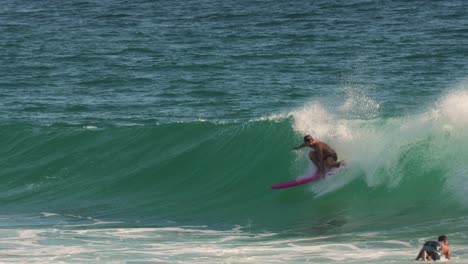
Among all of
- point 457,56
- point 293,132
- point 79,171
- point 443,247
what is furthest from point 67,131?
point 457,56

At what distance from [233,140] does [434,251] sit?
11513 mm

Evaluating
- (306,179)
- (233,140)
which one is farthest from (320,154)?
(233,140)

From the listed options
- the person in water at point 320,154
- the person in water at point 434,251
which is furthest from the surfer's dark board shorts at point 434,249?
the person in water at point 320,154

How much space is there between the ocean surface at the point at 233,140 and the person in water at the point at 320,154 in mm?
638

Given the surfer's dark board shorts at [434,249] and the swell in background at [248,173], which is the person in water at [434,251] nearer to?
the surfer's dark board shorts at [434,249]

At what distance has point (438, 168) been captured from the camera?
80.5ft

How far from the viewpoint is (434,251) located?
57.8 ft

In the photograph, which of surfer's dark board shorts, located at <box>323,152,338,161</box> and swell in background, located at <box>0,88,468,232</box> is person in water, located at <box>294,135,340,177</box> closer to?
surfer's dark board shorts, located at <box>323,152,338,161</box>

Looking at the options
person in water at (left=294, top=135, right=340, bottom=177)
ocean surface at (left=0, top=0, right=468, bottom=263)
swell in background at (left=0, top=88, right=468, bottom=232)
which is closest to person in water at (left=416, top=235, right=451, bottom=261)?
ocean surface at (left=0, top=0, right=468, bottom=263)

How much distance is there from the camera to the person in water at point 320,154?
23297 millimetres

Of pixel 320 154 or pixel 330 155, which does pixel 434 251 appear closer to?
pixel 320 154

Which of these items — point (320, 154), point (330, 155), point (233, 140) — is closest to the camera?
point (320, 154)

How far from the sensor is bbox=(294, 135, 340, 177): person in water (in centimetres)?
2330

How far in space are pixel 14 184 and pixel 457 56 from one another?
2242cm
